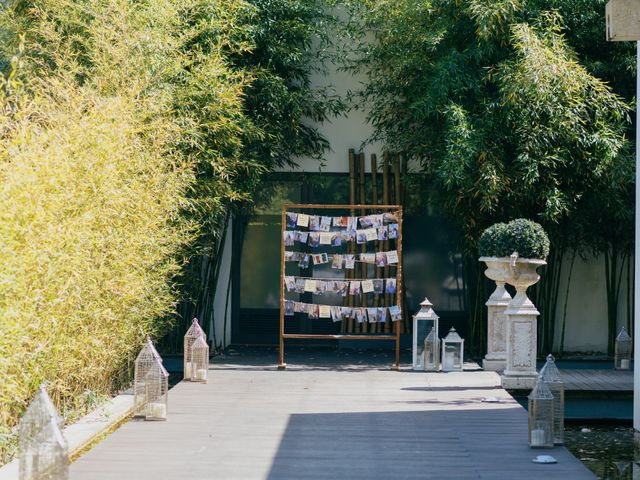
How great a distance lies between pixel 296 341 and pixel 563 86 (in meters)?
3.95

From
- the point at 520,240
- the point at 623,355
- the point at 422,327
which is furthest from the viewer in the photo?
the point at 623,355

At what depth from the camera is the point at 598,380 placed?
8609 millimetres

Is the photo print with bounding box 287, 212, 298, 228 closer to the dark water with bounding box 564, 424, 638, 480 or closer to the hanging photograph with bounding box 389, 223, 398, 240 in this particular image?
the hanging photograph with bounding box 389, 223, 398, 240

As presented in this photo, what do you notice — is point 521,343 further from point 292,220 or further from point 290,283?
point 292,220

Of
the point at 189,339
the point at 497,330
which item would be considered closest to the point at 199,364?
the point at 189,339

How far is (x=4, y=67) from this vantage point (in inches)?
389

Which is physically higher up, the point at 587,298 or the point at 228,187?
the point at 228,187

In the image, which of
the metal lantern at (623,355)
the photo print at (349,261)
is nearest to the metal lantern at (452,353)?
the photo print at (349,261)

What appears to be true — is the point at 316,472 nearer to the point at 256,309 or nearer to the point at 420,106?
the point at 420,106

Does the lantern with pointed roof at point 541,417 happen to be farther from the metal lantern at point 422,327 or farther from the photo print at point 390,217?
the photo print at point 390,217

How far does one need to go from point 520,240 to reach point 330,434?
2.79 m

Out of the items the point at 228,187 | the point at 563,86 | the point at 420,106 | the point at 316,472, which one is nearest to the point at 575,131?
the point at 563,86

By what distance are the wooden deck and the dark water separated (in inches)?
18.1

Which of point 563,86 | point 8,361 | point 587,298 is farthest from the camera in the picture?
point 587,298
